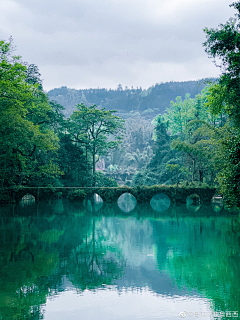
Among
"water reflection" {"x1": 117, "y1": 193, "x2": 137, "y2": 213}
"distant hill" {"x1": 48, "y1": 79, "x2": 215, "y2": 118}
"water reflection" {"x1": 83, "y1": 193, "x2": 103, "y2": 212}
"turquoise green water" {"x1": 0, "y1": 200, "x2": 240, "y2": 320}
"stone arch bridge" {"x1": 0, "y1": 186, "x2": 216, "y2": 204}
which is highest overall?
"distant hill" {"x1": 48, "y1": 79, "x2": 215, "y2": 118}

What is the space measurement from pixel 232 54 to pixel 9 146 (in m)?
19.7

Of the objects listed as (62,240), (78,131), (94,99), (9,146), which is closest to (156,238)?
(62,240)

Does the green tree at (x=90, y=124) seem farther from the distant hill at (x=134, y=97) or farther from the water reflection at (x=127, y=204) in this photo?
the distant hill at (x=134, y=97)

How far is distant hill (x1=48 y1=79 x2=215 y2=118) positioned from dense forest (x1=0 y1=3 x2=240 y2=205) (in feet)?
210

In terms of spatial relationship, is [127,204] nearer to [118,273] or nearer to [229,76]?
[229,76]

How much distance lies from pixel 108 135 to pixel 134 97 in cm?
11206

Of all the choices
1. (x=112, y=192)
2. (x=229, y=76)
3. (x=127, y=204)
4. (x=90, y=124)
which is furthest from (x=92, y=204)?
(x=229, y=76)

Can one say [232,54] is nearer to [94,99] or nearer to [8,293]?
[8,293]

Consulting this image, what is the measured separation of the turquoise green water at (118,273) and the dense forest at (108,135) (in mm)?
4785

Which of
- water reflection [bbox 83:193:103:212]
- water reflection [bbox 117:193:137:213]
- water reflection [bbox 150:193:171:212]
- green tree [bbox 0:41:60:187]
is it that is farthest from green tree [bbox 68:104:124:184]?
water reflection [bbox 150:193:171:212]

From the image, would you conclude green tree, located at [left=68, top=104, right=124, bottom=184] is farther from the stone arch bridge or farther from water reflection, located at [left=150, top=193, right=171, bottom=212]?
water reflection, located at [left=150, top=193, right=171, bottom=212]

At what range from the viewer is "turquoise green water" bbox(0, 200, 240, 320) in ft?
28.4

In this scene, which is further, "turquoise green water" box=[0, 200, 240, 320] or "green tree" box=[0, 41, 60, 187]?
"green tree" box=[0, 41, 60, 187]

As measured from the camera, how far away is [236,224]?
22.6 meters
